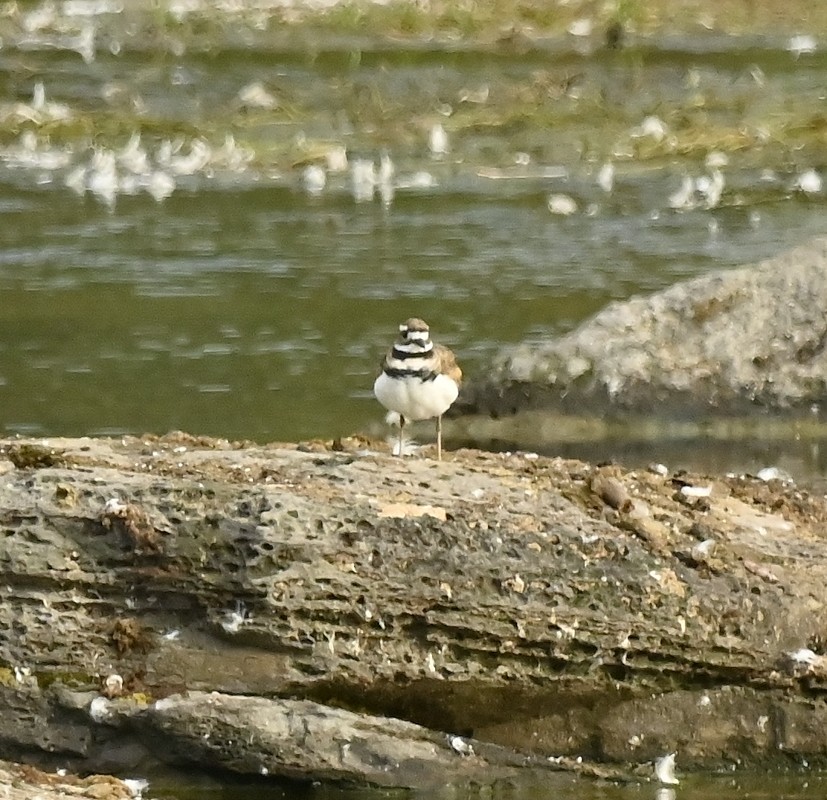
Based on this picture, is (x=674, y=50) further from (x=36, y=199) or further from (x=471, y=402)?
(x=471, y=402)

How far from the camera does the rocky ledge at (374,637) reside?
614cm

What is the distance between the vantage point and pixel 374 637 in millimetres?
6215

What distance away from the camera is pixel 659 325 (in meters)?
10.0

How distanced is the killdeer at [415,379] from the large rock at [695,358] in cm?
236

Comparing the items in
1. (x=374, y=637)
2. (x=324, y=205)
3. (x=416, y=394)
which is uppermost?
(x=416, y=394)

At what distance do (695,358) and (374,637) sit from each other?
3.98m

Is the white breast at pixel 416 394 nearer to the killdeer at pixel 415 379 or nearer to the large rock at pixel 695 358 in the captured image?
the killdeer at pixel 415 379

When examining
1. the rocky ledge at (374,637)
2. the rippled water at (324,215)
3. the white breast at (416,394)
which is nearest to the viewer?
the rocky ledge at (374,637)

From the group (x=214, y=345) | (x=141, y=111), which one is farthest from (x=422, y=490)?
(x=141, y=111)

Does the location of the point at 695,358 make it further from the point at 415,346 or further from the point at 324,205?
the point at 324,205

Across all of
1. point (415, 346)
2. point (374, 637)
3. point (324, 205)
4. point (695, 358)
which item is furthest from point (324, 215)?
point (374, 637)

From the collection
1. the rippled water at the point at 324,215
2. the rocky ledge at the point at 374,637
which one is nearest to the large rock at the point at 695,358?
the rippled water at the point at 324,215

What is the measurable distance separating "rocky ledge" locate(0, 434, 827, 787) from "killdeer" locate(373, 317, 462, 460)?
85 centimetres

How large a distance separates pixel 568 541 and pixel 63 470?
152cm
